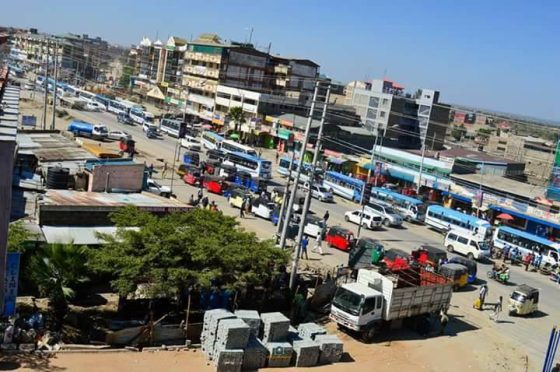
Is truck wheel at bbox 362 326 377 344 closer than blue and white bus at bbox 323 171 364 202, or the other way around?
truck wheel at bbox 362 326 377 344

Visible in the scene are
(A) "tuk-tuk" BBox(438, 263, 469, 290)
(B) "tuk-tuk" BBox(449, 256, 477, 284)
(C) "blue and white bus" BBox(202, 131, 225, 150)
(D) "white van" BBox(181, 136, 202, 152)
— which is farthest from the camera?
(D) "white van" BBox(181, 136, 202, 152)

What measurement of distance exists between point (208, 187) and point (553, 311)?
2261 centimetres

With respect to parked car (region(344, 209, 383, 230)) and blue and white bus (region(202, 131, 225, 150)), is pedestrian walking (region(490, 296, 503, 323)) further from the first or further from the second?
blue and white bus (region(202, 131, 225, 150))

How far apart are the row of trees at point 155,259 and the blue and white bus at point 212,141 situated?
37.2 metres

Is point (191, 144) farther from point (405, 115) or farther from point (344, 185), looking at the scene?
point (405, 115)

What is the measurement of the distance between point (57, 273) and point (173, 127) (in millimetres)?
52125

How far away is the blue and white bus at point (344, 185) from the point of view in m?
45.2

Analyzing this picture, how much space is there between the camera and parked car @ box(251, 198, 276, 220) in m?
34.3

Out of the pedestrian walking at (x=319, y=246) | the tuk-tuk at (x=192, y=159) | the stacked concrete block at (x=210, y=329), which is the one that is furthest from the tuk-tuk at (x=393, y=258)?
the tuk-tuk at (x=192, y=159)

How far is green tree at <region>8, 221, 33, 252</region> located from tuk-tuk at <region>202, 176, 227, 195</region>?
76.8 feet

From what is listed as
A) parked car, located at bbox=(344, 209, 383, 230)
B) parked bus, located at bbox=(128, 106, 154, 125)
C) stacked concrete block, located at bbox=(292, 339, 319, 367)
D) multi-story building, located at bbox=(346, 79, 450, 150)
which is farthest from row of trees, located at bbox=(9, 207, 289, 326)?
multi-story building, located at bbox=(346, 79, 450, 150)

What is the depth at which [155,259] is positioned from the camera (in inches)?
641

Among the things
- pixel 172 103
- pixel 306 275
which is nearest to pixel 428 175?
pixel 306 275

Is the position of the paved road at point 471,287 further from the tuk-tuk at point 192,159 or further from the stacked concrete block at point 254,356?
the stacked concrete block at point 254,356
